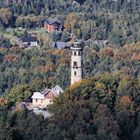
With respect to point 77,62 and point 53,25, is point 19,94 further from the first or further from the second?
point 53,25

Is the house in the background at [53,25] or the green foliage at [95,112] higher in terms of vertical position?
the house in the background at [53,25]

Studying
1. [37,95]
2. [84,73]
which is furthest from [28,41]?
[37,95]

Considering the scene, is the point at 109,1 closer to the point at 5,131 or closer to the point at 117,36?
the point at 117,36

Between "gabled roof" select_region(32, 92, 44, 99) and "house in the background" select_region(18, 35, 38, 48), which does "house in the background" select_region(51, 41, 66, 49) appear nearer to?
"house in the background" select_region(18, 35, 38, 48)

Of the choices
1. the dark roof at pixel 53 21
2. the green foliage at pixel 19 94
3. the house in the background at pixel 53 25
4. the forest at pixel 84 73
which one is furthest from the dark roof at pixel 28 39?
the green foliage at pixel 19 94

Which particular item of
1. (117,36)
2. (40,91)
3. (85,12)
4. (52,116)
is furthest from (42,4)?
(52,116)

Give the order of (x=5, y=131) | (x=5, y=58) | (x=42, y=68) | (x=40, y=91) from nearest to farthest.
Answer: (x=5, y=131), (x=40, y=91), (x=42, y=68), (x=5, y=58)

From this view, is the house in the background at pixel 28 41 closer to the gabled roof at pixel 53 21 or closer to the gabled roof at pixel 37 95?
the gabled roof at pixel 53 21
